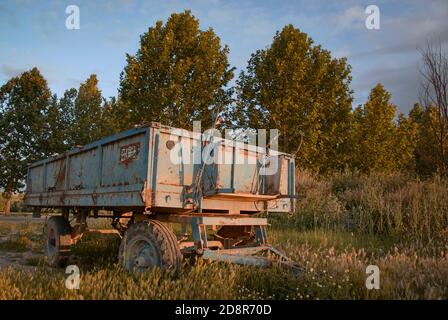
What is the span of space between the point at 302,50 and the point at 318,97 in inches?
90.3

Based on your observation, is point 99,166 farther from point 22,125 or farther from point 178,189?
point 22,125

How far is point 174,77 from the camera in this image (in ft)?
54.0

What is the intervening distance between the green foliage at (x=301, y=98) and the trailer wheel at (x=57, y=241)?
1065 centimetres

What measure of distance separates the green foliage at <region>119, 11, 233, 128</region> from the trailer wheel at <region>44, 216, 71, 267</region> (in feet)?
30.5

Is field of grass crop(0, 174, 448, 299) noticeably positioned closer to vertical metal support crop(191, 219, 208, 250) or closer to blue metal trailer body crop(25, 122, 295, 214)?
vertical metal support crop(191, 219, 208, 250)

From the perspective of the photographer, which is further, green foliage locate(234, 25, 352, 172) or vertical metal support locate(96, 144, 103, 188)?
green foliage locate(234, 25, 352, 172)

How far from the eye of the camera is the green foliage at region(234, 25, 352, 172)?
16.5m

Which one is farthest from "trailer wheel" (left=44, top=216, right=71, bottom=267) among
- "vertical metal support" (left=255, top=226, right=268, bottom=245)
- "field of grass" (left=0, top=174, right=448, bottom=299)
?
"vertical metal support" (left=255, top=226, right=268, bottom=245)

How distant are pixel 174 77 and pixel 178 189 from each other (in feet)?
39.6

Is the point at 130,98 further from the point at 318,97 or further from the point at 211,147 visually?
the point at 211,147

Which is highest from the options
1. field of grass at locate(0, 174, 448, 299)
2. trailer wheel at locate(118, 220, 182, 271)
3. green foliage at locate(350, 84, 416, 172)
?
green foliage at locate(350, 84, 416, 172)

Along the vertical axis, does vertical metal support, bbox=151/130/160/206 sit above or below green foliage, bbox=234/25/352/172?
below

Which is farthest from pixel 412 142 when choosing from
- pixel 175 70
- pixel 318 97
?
pixel 175 70

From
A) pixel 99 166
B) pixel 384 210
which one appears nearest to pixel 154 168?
pixel 99 166
